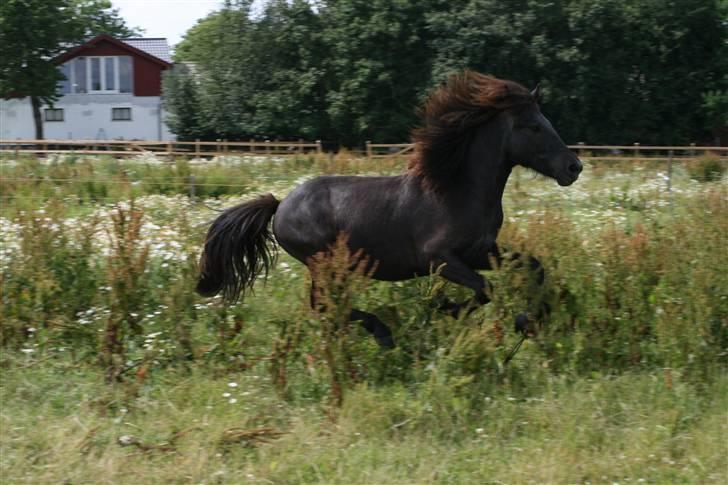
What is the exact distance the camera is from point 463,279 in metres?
6.39

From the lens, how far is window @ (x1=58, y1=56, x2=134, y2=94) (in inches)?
2126

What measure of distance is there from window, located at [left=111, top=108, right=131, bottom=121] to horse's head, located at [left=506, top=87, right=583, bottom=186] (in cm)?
4942

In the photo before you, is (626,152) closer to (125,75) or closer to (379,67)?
(379,67)

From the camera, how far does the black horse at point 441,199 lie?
21.3ft

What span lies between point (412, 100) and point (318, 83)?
4.62m

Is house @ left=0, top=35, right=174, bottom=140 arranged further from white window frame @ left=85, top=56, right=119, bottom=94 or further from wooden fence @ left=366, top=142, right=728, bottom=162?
wooden fence @ left=366, top=142, right=728, bottom=162

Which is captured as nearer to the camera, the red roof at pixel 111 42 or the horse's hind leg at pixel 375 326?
the horse's hind leg at pixel 375 326

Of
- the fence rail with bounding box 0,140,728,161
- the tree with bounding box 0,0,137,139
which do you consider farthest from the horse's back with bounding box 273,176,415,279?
the tree with bounding box 0,0,137,139

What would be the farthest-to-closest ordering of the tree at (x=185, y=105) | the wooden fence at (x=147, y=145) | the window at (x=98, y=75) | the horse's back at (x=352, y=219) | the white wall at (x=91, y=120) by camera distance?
1. the window at (x=98, y=75)
2. the white wall at (x=91, y=120)
3. the tree at (x=185, y=105)
4. the wooden fence at (x=147, y=145)
5. the horse's back at (x=352, y=219)

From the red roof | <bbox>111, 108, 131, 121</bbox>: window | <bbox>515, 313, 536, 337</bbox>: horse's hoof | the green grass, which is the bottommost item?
the green grass

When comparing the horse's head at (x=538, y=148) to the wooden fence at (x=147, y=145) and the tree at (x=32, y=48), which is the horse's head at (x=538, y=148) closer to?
the wooden fence at (x=147, y=145)

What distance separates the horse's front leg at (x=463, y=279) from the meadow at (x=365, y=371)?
0.31 feet

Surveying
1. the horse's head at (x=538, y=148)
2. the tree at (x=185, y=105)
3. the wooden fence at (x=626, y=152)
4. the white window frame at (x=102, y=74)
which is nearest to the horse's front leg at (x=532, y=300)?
the horse's head at (x=538, y=148)

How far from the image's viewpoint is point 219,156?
18859 millimetres
